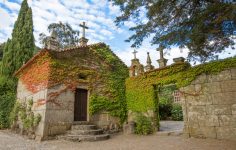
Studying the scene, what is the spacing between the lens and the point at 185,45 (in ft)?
22.6

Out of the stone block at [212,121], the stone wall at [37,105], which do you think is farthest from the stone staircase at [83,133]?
the stone block at [212,121]

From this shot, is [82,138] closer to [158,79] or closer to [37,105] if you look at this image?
[37,105]

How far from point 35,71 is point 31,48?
788 centimetres

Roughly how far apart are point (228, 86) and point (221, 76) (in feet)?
1.59

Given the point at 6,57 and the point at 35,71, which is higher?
the point at 6,57

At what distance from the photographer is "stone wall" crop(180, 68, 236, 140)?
725cm

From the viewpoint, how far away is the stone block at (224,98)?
7.23 meters

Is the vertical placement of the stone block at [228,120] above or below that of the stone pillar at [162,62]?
below

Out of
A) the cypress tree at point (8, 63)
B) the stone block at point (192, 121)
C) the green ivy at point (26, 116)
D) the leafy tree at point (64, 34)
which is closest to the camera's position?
the stone block at point (192, 121)

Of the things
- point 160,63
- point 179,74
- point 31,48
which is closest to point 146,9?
point 179,74

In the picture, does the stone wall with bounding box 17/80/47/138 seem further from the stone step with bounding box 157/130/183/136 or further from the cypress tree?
the stone step with bounding box 157/130/183/136

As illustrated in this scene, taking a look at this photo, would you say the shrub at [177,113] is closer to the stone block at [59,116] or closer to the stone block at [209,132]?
the stone block at [209,132]

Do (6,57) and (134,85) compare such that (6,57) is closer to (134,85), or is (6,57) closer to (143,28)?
(134,85)

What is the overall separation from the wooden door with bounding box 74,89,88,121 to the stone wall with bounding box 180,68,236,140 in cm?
534
